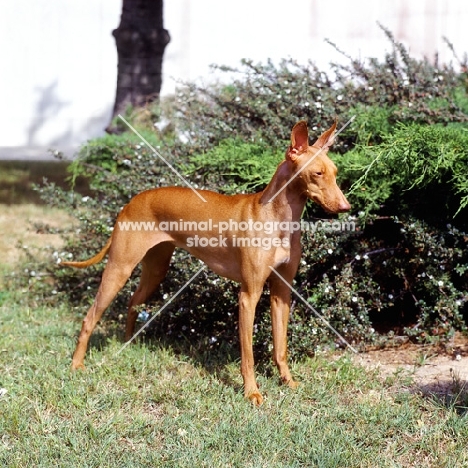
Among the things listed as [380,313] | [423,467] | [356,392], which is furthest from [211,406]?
[380,313]

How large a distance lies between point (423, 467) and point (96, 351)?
227 cm

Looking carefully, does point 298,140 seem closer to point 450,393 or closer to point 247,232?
point 247,232

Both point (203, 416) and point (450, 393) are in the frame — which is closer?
point (203, 416)

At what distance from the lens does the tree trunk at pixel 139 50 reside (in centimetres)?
897

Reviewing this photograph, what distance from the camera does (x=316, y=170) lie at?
3838 millimetres

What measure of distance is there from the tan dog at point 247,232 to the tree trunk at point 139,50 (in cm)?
464

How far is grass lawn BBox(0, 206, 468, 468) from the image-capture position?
3.50 m

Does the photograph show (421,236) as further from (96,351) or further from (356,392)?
(96,351)

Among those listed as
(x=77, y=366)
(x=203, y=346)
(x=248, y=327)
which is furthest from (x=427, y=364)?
(x=77, y=366)

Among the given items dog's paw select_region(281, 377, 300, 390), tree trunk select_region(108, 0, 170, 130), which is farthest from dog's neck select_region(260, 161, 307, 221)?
tree trunk select_region(108, 0, 170, 130)

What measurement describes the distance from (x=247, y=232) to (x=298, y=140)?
1.90ft

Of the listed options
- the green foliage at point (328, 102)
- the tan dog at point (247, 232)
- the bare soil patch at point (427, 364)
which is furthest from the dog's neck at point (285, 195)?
the green foliage at point (328, 102)

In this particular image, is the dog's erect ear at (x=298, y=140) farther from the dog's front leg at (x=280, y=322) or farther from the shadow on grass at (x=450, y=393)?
the shadow on grass at (x=450, y=393)

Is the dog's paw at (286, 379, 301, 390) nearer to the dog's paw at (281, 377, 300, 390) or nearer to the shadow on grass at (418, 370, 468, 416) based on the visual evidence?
the dog's paw at (281, 377, 300, 390)
